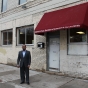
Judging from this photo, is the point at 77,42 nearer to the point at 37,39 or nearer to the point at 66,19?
the point at 66,19

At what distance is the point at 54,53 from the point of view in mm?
9656

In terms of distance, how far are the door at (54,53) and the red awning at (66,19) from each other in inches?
53.7

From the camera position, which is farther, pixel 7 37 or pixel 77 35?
pixel 7 37

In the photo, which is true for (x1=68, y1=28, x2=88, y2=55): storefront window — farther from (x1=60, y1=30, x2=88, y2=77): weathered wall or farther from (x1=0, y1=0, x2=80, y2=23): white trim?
(x1=0, y1=0, x2=80, y2=23): white trim

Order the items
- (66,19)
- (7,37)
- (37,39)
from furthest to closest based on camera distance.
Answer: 1. (7,37)
2. (37,39)
3. (66,19)

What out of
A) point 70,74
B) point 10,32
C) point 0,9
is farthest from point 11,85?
point 0,9

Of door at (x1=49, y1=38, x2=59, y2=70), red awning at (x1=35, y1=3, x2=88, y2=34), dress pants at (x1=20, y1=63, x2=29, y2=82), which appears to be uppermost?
red awning at (x1=35, y1=3, x2=88, y2=34)

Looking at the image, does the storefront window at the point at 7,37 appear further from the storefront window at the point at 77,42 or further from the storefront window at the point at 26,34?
the storefront window at the point at 77,42

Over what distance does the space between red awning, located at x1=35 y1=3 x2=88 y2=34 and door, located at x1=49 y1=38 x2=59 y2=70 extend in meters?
1.36

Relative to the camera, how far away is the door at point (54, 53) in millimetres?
9516

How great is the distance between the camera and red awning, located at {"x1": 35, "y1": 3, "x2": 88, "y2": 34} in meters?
7.11

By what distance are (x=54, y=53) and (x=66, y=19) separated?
2.60 meters

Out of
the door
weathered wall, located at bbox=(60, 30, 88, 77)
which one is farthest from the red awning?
the door

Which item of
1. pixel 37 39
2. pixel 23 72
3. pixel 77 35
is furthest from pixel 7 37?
pixel 77 35
